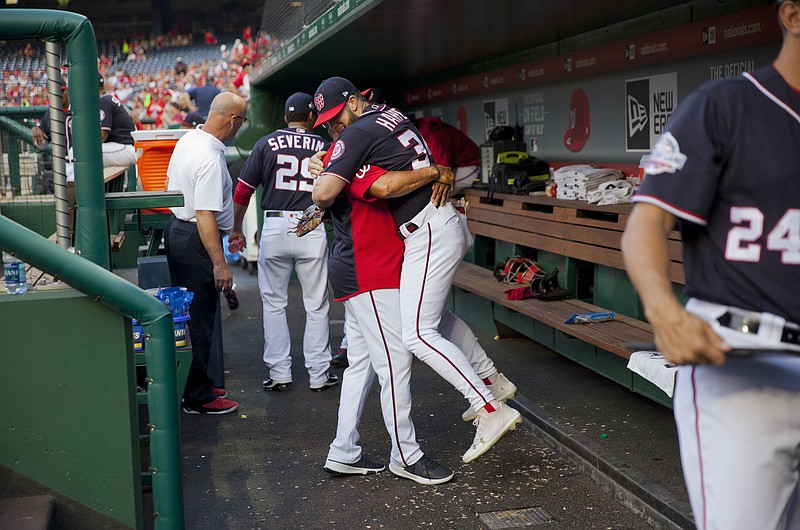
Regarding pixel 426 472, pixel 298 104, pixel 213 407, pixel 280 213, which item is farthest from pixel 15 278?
pixel 298 104

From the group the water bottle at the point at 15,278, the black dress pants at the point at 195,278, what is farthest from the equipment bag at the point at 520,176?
the water bottle at the point at 15,278

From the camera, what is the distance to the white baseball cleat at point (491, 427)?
14.3ft

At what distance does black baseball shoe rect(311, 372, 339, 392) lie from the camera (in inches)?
255

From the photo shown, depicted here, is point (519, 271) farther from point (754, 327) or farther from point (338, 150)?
point (754, 327)

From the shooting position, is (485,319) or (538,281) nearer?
(538,281)

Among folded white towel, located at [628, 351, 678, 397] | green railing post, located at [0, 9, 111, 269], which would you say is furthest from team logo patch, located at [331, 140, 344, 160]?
folded white towel, located at [628, 351, 678, 397]

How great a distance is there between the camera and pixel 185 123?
8.80 meters

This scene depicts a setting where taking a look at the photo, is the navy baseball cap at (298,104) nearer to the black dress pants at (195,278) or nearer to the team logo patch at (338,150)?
the black dress pants at (195,278)

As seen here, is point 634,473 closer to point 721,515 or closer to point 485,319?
point 721,515

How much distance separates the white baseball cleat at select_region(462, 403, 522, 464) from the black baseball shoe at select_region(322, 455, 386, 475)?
1.79ft

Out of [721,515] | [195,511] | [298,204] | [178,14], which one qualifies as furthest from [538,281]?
[178,14]

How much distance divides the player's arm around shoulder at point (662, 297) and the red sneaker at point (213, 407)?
4270 mm

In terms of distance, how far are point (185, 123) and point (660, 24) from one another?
4572 mm

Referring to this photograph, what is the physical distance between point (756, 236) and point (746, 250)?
38 mm
